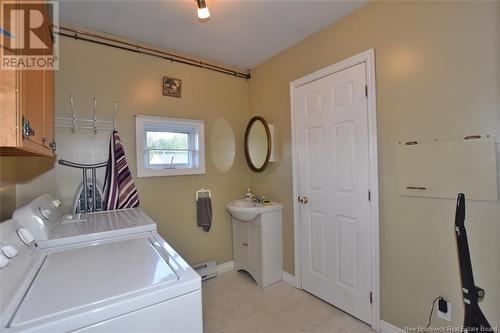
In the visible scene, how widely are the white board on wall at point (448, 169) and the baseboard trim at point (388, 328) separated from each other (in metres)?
0.97

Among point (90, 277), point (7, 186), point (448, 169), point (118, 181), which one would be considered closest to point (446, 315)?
point (448, 169)

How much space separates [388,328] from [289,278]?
3.31 feet

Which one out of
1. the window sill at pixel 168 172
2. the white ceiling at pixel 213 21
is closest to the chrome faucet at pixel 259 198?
the window sill at pixel 168 172

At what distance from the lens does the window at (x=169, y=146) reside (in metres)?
2.40

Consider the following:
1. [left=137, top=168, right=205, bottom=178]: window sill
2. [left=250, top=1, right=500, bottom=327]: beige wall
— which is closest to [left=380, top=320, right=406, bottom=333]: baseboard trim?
[left=250, top=1, right=500, bottom=327]: beige wall

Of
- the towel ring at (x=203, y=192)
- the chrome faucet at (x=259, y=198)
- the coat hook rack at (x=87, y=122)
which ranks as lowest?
the chrome faucet at (x=259, y=198)

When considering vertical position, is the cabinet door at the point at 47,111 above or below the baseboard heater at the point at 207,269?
above

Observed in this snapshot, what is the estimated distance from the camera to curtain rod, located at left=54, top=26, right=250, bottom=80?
6.79 feet

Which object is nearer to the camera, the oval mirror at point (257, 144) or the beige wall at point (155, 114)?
the beige wall at point (155, 114)

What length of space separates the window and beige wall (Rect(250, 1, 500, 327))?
166 cm

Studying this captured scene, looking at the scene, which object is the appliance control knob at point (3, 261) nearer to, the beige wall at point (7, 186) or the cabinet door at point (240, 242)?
the beige wall at point (7, 186)

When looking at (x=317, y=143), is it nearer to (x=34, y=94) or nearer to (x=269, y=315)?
(x=269, y=315)

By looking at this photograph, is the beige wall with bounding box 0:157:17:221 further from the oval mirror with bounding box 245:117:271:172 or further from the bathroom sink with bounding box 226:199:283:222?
the oval mirror with bounding box 245:117:271:172

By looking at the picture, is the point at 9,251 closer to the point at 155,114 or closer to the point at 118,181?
the point at 118,181
